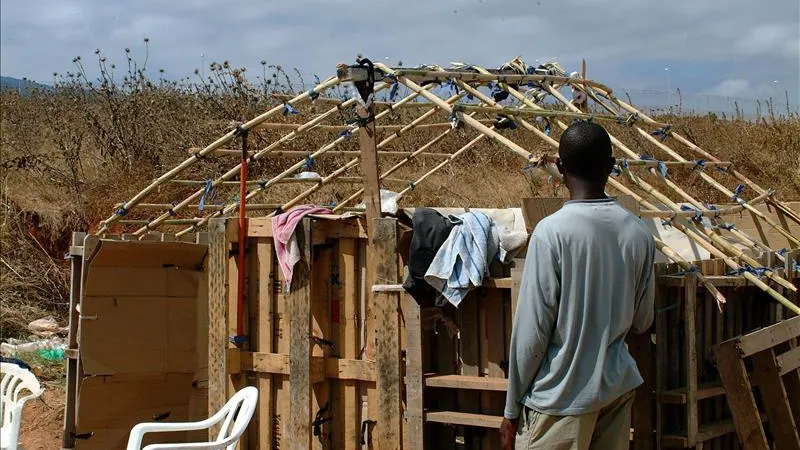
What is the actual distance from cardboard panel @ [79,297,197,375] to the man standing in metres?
4.21

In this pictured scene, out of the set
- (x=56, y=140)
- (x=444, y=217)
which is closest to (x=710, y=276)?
(x=444, y=217)

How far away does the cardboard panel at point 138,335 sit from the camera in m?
6.71

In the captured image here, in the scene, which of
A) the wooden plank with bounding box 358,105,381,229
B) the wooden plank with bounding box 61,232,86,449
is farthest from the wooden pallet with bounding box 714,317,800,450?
the wooden plank with bounding box 61,232,86,449

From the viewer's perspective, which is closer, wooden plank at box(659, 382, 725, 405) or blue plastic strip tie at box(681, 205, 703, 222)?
wooden plank at box(659, 382, 725, 405)

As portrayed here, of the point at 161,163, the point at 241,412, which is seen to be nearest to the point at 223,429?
the point at 241,412

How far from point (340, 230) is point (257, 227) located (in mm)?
608

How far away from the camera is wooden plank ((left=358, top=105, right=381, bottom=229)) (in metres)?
5.30

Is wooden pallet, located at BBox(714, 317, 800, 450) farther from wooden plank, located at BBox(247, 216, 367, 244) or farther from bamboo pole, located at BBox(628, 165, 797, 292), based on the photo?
wooden plank, located at BBox(247, 216, 367, 244)

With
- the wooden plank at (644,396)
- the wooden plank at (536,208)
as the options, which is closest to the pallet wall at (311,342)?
the wooden plank at (536,208)

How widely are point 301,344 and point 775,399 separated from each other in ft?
9.08

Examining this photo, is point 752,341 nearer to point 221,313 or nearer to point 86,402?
point 221,313

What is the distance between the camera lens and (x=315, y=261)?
555 centimetres

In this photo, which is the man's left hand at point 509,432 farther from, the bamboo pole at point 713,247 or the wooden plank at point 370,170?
the bamboo pole at point 713,247

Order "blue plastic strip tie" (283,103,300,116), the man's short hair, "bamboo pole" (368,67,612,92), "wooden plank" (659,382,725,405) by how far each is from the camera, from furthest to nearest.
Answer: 1. "blue plastic strip tie" (283,103,300,116)
2. "bamboo pole" (368,67,612,92)
3. "wooden plank" (659,382,725,405)
4. the man's short hair
